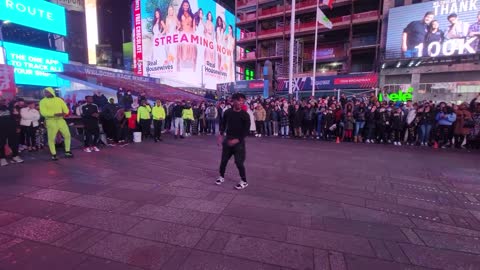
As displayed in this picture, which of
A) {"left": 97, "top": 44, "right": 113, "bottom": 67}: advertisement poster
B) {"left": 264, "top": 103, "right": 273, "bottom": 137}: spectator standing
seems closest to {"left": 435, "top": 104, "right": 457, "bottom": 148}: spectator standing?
{"left": 264, "top": 103, "right": 273, "bottom": 137}: spectator standing

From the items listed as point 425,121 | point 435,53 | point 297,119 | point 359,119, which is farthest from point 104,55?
point 425,121

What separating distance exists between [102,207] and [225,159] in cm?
224

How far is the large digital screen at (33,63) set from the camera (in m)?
22.8

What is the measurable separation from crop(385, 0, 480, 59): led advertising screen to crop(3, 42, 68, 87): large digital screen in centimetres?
3237

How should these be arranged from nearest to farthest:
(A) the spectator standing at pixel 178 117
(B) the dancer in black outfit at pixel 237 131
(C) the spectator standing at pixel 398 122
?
(B) the dancer in black outfit at pixel 237 131, (C) the spectator standing at pixel 398 122, (A) the spectator standing at pixel 178 117

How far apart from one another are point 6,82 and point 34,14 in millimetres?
20789

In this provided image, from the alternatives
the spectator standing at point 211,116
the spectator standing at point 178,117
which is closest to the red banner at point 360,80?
the spectator standing at point 211,116

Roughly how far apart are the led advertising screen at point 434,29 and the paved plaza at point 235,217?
22180 mm

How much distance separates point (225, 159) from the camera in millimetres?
4949

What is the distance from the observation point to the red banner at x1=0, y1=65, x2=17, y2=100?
30.3 ft

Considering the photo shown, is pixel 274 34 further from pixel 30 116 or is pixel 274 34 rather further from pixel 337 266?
pixel 337 266

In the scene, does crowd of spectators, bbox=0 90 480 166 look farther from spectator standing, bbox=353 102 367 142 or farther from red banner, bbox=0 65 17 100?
red banner, bbox=0 65 17 100

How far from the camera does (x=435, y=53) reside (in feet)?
75.7

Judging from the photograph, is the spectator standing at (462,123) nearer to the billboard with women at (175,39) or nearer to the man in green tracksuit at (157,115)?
the man in green tracksuit at (157,115)
